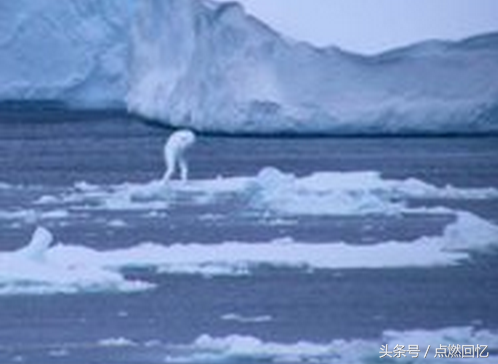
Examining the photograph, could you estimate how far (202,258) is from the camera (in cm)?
336

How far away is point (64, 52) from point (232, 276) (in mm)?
4839

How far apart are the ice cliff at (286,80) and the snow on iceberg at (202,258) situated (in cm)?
221

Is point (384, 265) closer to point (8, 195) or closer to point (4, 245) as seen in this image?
point (4, 245)

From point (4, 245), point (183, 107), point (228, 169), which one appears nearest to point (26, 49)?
point (183, 107)

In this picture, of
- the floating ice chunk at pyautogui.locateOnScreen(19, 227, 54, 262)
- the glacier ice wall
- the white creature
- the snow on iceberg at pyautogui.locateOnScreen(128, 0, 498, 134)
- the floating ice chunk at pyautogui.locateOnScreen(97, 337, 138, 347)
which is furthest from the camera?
the glacier ice wall

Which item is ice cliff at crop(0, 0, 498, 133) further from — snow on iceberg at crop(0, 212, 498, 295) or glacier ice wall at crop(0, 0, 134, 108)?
snow on iceberg at crop(0, 212, 498, 295)

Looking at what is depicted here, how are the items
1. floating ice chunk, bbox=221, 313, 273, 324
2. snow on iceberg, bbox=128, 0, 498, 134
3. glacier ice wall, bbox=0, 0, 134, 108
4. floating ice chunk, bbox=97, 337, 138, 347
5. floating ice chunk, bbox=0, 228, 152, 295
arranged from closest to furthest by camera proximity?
floating ice chunk, bbox=97, 337, 138, 347 → floating ice chunk, bbox=221, 313, 273, 324 → floating ice chunk, bbox=0, 228, 152, 295 → snow on iceberg, bbox=128, 0, 498, 134 → glacier ice wall, bbox=0, 0, 134, 108

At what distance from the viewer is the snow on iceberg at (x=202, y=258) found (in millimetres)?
3135

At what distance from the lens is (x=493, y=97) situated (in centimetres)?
572

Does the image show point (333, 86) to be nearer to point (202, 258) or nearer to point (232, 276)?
point (202, 258)

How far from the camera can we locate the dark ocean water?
2.71 m

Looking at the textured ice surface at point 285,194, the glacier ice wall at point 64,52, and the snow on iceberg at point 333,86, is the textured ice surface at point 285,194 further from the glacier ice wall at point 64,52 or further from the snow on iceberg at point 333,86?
the glacier ice wall at point 64,52

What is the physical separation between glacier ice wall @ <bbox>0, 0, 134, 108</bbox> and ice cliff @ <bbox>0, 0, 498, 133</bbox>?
937 mm

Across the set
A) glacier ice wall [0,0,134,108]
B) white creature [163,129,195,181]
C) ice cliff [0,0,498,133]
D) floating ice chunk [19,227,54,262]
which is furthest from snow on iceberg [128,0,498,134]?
floating ice chunk [19,227,54,262]
